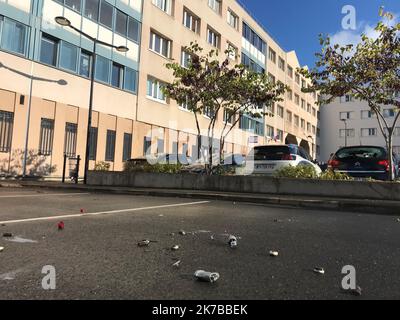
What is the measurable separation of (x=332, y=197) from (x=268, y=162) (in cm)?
282

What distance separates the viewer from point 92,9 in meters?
23.2

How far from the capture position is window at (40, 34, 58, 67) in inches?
799

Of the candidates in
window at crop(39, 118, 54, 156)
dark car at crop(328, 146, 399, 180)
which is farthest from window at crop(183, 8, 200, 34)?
dark car at crop(328, 146, 399, 180)

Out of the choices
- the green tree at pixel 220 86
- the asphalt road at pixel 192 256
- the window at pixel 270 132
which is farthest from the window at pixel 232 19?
the asphalt road at pixel 192 256

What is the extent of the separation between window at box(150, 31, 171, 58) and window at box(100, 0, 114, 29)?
13.7 ft

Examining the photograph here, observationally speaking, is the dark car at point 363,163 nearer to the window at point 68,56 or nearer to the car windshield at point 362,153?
the car windshield at point 362,153

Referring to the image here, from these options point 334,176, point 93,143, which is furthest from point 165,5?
point 334,176

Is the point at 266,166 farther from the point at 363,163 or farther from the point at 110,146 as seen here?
the point at 110,146

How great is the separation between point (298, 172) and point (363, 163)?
7.13 ft

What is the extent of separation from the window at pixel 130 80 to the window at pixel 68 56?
13.9 feet

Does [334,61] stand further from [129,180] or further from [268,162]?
[129,180]

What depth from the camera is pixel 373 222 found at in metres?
7.50
